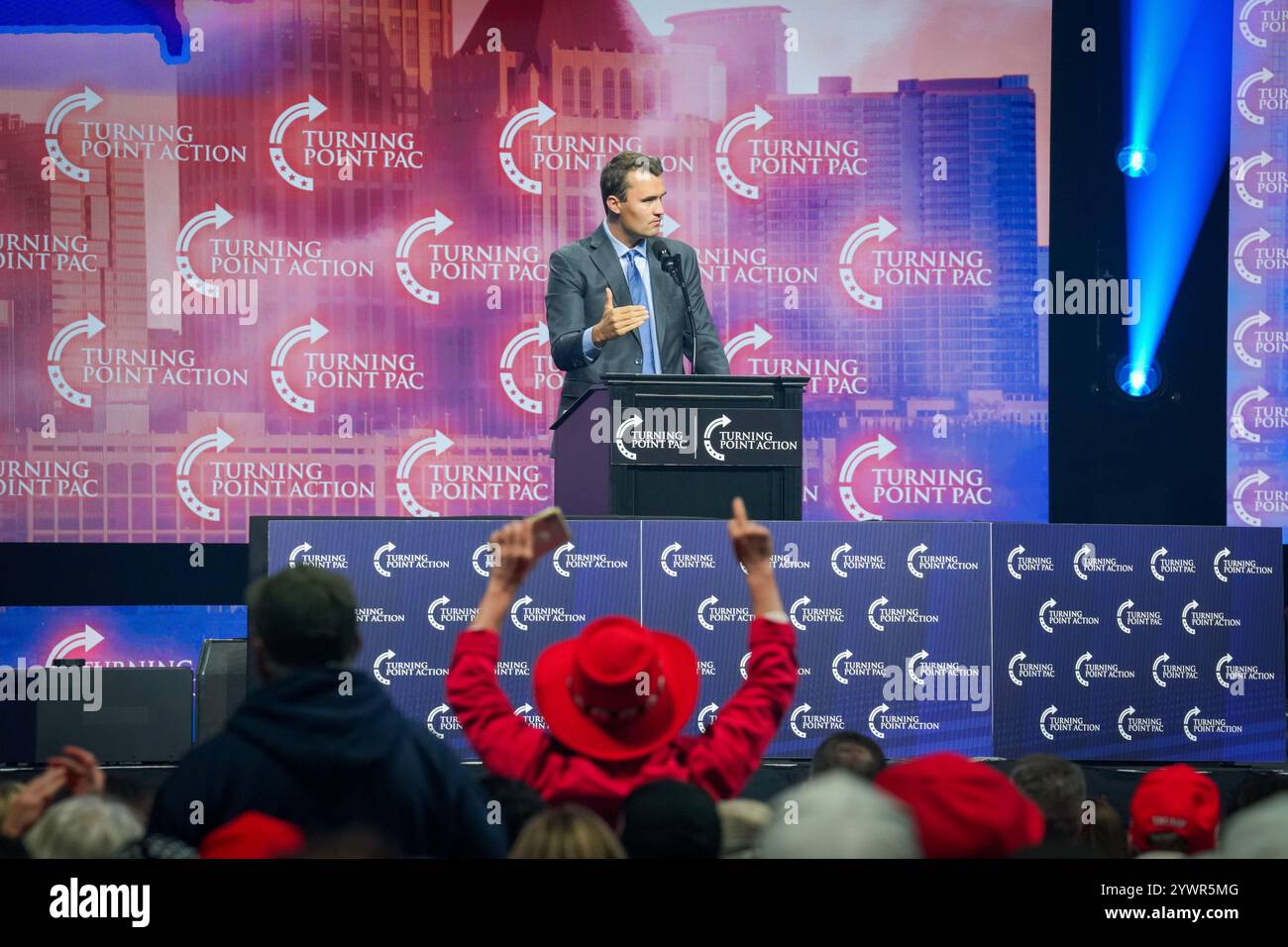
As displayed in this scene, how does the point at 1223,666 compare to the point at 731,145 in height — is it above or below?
below

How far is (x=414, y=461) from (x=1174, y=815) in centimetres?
612

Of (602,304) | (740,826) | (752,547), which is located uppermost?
(602,304)

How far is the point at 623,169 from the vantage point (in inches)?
260

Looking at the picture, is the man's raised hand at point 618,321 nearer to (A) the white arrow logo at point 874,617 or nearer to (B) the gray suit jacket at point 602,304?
(B) the gray suit jacket at point 602,304

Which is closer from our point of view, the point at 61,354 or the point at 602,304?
the point at 602,304

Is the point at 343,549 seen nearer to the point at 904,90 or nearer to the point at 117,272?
the point at 117,272

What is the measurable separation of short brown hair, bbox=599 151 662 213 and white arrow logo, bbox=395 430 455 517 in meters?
2.42

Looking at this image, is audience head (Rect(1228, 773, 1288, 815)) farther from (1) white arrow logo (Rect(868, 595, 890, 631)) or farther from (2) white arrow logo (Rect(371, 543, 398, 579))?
(2) white arrow logo (Rect(371, 543, 398, 579))

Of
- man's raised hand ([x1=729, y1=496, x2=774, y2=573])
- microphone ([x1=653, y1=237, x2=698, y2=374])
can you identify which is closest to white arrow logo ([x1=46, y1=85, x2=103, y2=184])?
microphone ([x1=653, y1=237, x2=698, y2=374])

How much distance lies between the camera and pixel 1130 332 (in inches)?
372

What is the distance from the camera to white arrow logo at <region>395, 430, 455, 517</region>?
28.3 feet

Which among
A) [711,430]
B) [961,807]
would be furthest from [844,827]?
[711,430]

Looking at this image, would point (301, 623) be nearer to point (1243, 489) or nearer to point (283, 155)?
point (283, 155)
